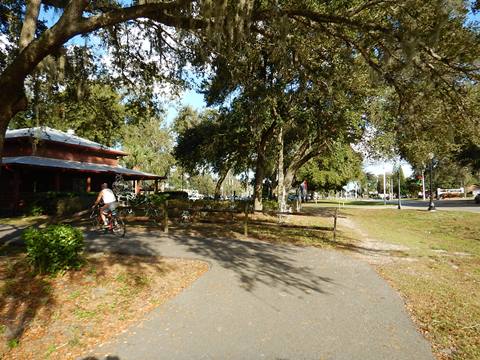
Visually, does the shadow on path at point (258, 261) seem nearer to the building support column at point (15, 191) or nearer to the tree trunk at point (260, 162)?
the tree trunk at point (260, 162)

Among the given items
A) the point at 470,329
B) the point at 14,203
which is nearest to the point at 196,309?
the point at 470,329

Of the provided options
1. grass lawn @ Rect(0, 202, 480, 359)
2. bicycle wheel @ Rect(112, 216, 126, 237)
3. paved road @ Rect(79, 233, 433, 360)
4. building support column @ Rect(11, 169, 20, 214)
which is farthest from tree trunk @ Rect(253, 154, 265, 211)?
building support column @ Rect(11, 169, 20, 214)

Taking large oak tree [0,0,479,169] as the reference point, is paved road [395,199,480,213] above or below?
below

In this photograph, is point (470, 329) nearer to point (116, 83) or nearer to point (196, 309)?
point (196, 309)

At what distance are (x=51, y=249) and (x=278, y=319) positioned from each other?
4.92m

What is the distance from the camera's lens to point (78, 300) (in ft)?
20.7

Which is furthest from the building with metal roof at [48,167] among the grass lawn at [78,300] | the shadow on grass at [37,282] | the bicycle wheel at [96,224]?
the grass lawn at [78,300]

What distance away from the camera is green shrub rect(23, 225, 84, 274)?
731cm

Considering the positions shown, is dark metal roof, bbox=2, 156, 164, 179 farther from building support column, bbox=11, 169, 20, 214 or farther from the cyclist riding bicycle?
the cyclist riding bicycle

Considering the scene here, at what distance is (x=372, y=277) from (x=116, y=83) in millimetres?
10677

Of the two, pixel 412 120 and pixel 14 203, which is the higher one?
pixel 412 120

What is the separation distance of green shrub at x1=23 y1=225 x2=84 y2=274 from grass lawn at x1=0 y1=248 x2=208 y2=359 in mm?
210

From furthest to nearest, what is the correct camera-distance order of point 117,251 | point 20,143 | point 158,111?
point 20,143 → point 158,111 → point 117,251

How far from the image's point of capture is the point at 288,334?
5.07 metres
